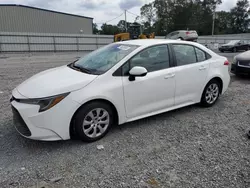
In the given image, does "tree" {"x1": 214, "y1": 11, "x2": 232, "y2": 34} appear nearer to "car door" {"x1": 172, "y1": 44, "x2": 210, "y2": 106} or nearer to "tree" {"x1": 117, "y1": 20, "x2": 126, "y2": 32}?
"tree" {"x1": 117, "y1": 20, "x2": 126, "y2": 32}

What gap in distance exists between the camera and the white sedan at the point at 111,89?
2.75m

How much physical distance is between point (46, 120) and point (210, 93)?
339cm

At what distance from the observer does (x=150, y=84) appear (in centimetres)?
346

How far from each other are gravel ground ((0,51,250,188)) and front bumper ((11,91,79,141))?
0.91 feet

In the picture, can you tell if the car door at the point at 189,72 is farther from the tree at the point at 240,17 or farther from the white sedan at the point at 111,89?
the tree at the point at 240,17

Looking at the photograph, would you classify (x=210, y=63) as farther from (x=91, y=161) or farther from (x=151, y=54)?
(x=91, y=161)

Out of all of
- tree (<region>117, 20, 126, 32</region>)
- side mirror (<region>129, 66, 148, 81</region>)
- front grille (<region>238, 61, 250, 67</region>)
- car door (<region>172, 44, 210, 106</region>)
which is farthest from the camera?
tree (<region>117, 20, 126, 32</region>)

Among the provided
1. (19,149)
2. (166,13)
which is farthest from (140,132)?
(166,13)

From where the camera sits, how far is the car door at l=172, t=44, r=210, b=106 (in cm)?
388

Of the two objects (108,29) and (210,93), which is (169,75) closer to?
(210,93)

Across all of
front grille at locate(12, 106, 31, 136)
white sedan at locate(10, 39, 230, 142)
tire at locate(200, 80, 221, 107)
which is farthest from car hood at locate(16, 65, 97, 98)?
tire at locate(200, 80, 221, 107)

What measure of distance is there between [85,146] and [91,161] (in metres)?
0.37

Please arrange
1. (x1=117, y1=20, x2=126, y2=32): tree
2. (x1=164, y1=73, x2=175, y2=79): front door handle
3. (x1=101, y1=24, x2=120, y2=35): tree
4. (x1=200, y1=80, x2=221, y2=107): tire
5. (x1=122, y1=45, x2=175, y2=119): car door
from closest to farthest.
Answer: (x1=122, y1=45, x2=175, y2=119): car door, (x1=164, y1=73, x2=175, y2=79): front door handle, (x1=200, y1=80, x2=221, y2=107): tire, (x1=117, y1=20, x2=126, y2=32): tree, (x1=101, y1=24, x2=120, y2=35): tree

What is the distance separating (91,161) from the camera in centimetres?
269
